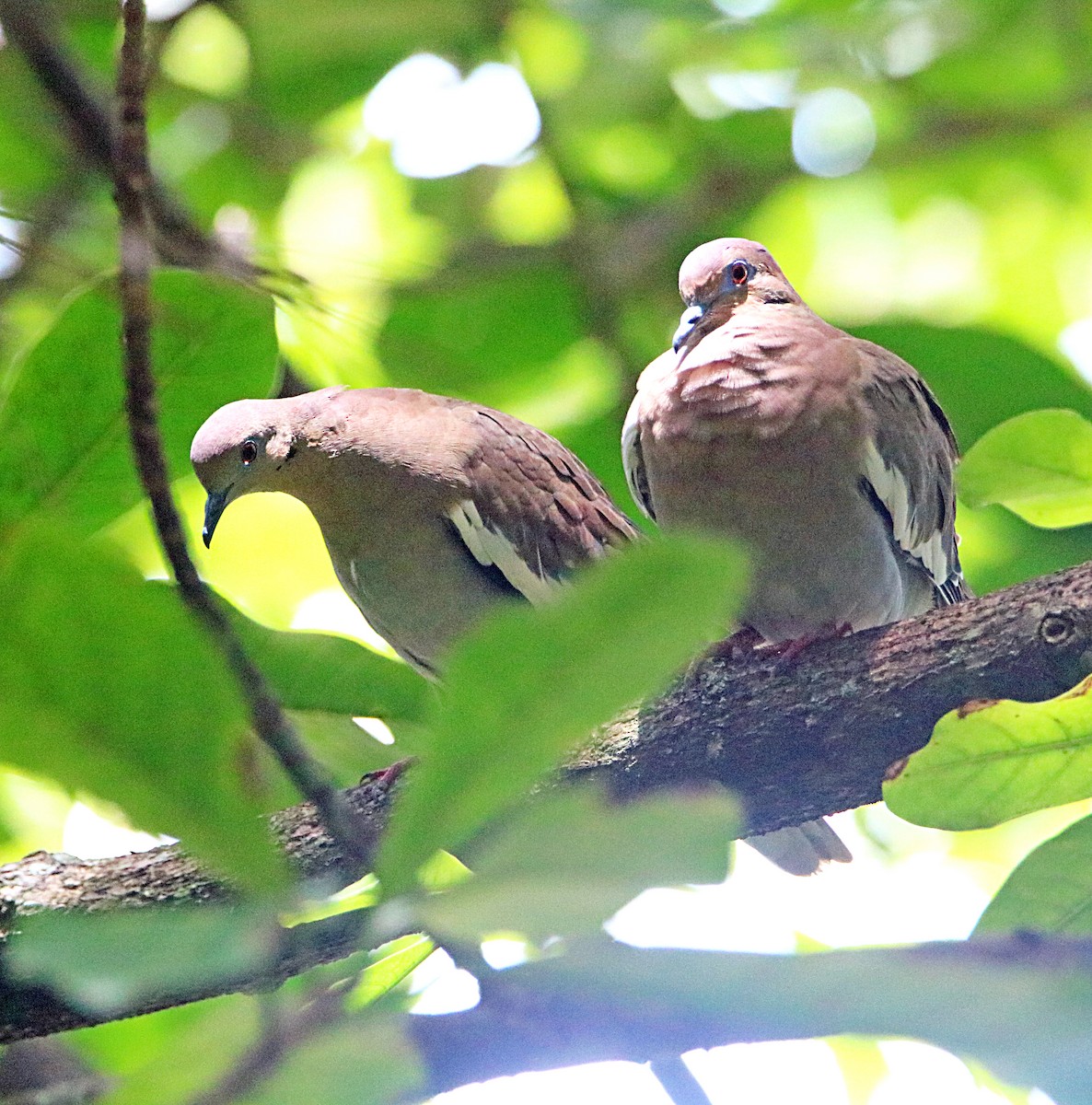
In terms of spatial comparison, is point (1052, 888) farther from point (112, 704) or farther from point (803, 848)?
point (803, 848)

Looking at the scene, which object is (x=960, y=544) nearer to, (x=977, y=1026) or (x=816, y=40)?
(x=816, y=40)

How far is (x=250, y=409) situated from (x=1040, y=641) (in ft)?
5.25

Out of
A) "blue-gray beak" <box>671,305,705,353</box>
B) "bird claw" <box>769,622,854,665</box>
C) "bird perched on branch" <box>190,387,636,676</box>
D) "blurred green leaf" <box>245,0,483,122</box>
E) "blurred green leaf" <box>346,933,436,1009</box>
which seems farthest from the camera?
"blurred green leaf" <box>245,0,483,122</box>

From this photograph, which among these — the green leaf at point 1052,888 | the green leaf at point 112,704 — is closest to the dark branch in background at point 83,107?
the green leaf at point 1052,888

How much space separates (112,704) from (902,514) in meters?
2.30

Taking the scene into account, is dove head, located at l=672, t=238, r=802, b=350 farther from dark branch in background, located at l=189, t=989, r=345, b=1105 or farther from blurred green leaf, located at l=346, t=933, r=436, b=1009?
Answer: dark branch in background, located at l=189, t=989, r=345, b=1105

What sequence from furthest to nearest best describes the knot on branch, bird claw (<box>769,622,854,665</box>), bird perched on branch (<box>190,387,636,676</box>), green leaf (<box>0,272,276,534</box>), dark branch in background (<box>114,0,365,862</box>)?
1. bird perched on branch (<box>190,387,636,676</box>)
2. bird claw (<box>769,622,854,665</box>)
3. the knot on branch
4. green leaf (<box>0,272,276,534</box>)
5. dark branch in background (<box>114,0,365,862</box>)

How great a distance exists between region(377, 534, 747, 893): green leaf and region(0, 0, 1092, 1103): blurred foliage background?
5.63ft

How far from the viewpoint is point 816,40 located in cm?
346

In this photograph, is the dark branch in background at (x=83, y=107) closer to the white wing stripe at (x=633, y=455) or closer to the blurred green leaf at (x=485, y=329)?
the blurred green leaf at (x=485, y=329)

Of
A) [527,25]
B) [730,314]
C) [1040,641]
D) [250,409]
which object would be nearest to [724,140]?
[527,25]

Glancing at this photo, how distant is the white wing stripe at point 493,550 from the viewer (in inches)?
118

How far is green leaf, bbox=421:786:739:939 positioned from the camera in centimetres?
61

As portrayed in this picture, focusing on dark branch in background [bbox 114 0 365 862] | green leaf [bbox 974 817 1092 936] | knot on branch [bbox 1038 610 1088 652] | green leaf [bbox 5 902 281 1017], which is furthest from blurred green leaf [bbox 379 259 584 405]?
green leaf [bbox 5 902 281 1017]
